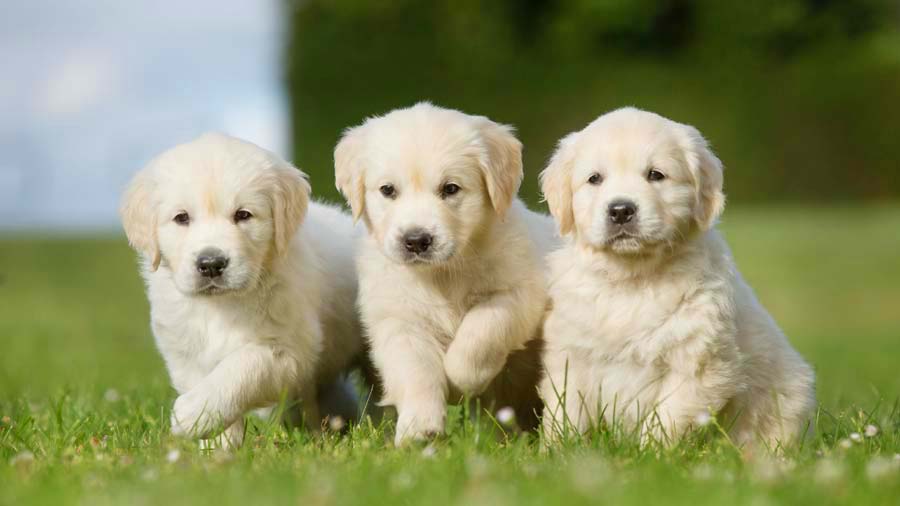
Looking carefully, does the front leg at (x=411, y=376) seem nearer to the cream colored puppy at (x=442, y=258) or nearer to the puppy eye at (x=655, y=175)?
the cream colored puppy at (x=442, y=258)

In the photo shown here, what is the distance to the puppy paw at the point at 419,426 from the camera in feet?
12.8

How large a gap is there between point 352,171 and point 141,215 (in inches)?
33.3

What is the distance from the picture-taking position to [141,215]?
4289 millimetres

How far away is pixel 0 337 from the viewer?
36.1 ft

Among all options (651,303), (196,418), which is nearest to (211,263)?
(196,418)

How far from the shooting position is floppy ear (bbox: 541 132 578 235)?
4.21 metres

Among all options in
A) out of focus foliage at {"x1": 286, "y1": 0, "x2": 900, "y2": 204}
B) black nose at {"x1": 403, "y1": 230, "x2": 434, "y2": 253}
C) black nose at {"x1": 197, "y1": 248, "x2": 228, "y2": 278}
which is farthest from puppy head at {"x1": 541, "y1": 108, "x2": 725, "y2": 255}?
out of focus foliage at {"x1": 286, "y1": 0, "x2": 900, "y2": 204}

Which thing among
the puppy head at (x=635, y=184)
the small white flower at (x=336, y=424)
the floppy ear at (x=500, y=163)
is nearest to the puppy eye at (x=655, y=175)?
the puppy head at (x=635, y=184)

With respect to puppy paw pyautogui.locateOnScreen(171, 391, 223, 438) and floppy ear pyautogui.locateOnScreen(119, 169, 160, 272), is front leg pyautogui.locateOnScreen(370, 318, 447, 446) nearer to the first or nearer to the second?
puppy paw pyautogui.locateOnScreen(171, 391, 223, 438)

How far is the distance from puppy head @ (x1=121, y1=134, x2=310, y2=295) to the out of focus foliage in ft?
39.7

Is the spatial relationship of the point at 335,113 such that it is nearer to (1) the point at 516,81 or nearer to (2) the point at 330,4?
(2) the point at 330,4

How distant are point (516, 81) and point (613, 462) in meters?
14.1

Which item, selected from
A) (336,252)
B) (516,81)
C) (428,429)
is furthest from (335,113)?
(428,429)

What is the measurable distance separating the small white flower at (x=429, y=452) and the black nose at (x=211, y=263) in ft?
3.36
